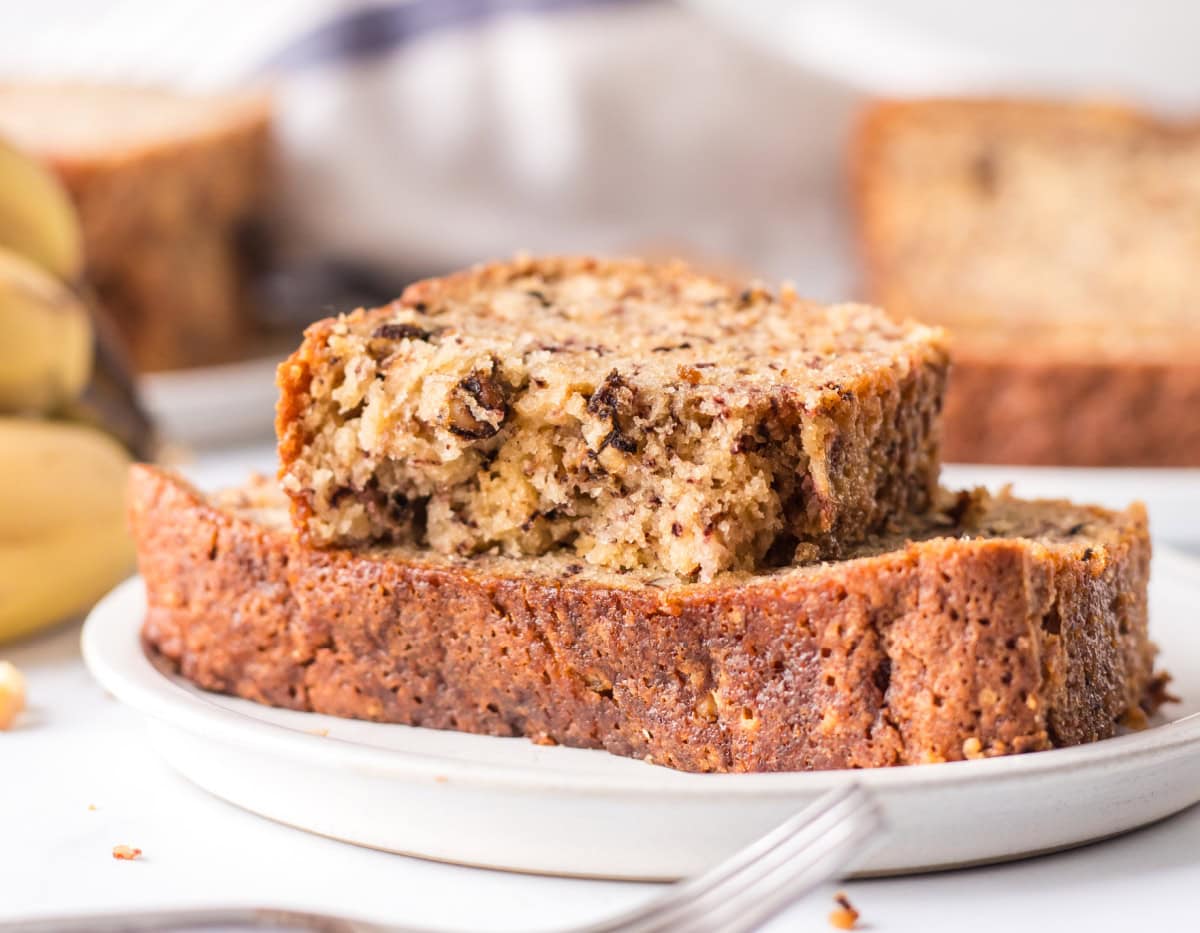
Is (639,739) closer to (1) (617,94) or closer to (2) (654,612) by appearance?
(2) (654,612)

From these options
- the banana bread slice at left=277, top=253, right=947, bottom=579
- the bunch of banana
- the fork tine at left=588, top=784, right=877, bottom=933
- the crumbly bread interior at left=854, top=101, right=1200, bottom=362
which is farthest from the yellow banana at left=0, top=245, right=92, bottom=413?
the crumbly bread interior at left=854, top=101, right=1200, bottom=362

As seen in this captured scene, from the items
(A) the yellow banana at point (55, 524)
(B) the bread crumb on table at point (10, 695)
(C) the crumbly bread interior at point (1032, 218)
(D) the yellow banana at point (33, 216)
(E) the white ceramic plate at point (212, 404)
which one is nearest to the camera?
(B) the bread crumb on table at point (10, 695)

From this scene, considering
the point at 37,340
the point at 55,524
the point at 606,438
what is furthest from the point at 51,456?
the point at 606,438

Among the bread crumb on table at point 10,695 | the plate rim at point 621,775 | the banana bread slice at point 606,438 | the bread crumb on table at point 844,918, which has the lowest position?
the bread crumb on table at point 10,695

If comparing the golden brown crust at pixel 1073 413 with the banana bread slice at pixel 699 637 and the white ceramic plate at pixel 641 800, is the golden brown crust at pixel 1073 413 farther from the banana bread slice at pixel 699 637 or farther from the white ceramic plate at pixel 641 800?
the white ceramic plate at pixel 641 800

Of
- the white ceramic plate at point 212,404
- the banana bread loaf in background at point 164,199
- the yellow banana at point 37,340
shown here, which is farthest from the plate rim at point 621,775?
the banana bread loaf in background at point 164,199

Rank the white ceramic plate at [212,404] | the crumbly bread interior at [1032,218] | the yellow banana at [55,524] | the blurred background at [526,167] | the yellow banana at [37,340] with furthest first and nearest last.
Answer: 1. the blurred background at [526,167]
2. the crumbly bread interior at [1032,218]
3. the white ceramic plate at [212,404]
4. the yellow banana at [37,340]
5. the yellow banana at [55,524]

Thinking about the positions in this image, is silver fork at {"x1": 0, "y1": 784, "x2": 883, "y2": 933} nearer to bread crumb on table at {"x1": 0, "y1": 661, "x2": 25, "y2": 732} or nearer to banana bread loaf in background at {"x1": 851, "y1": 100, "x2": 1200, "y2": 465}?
bread crumb on table at {"x1": 0, "y1": 661, "x2": 25, "y2": 732}
